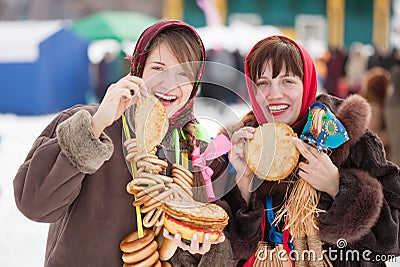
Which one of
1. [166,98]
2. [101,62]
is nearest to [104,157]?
[166,98]

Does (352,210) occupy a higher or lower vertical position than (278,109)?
lower

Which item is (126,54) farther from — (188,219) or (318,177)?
(188,219)

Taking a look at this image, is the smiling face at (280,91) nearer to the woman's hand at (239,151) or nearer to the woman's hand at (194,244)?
the woman's hand at (239,151)

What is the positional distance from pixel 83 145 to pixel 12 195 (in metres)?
0.99

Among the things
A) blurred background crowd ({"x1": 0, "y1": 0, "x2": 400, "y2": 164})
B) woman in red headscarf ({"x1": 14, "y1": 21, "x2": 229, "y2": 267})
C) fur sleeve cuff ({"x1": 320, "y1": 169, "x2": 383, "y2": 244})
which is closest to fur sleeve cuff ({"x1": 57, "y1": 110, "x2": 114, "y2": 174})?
woman in red headscarf ({"x1": 14, "y1": 21, "x2": 229, "y2": 267})

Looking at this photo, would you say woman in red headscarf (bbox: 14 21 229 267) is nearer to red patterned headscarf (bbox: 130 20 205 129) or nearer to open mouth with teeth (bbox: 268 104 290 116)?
red patterned headscarf (bbox: 130 20 205 129)

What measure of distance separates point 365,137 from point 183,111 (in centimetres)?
69

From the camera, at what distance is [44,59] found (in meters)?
11.6

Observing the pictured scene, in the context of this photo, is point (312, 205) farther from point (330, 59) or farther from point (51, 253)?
point (330, 59)

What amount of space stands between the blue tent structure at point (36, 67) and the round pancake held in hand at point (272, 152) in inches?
404

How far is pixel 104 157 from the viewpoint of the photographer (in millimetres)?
1567

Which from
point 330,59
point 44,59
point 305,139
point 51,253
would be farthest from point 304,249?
point 330,59

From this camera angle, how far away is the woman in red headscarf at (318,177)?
1876mm

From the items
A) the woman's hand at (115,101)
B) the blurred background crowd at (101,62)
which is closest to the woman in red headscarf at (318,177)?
the woman's hand at (115,101)
